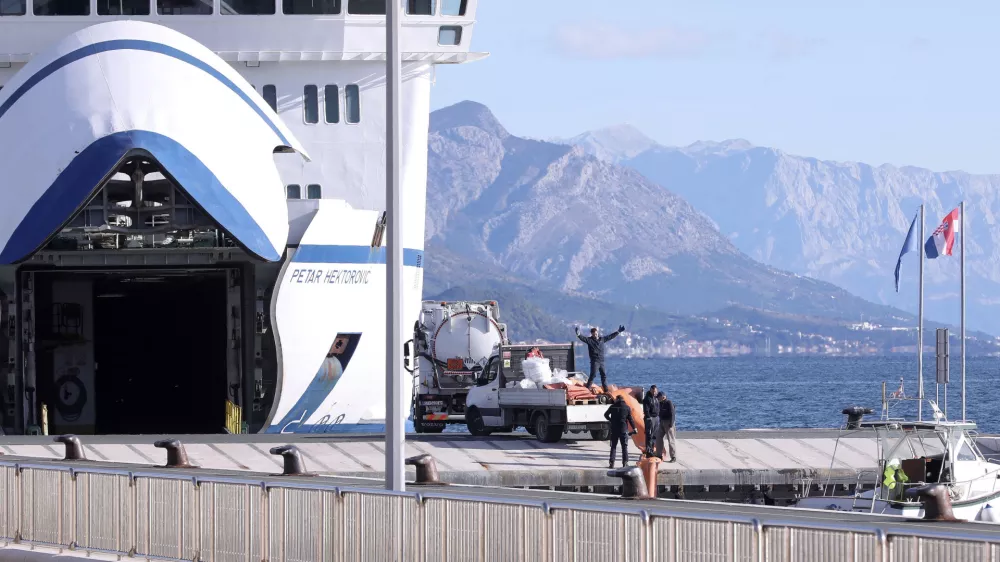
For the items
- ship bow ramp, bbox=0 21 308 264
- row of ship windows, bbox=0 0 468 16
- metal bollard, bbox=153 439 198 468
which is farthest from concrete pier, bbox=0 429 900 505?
row of ship windows, bbox=0 0 468 16

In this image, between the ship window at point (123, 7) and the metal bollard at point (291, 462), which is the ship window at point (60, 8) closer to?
the ship window at point (123, 7)

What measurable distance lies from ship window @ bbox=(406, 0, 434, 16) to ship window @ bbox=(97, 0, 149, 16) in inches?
249

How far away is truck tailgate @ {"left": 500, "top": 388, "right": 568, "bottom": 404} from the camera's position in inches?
1277

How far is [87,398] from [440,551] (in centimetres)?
2911

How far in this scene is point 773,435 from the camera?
3484 centimetres

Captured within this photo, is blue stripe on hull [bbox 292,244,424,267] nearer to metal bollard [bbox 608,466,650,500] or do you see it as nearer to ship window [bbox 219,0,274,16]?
ship window [bbox 219,0,274,16]

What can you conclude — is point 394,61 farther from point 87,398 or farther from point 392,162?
point 87,398

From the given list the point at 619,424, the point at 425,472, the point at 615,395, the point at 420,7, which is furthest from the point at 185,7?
the point at 425,472

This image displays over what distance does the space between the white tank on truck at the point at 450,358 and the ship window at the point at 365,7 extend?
25.6 feet

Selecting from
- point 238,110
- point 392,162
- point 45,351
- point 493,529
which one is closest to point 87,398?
point 45,351

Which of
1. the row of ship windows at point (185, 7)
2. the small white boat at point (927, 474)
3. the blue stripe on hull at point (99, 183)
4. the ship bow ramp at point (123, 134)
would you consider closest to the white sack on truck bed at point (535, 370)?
the ship bow ramp at point (123, 134)

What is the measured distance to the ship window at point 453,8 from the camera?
39531mm

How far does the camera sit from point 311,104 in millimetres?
39188

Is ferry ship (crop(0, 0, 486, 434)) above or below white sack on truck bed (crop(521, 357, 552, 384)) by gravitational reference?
above
